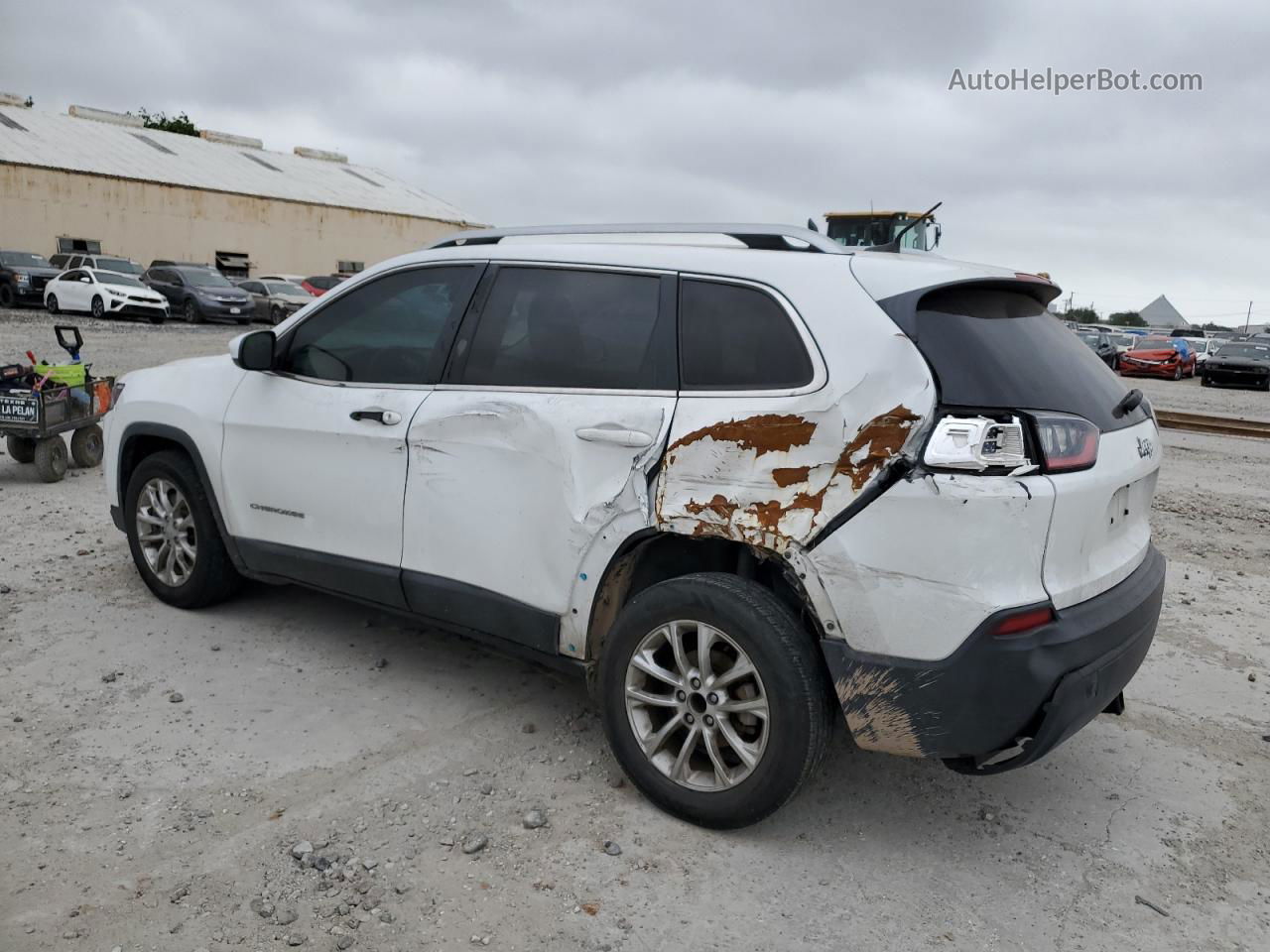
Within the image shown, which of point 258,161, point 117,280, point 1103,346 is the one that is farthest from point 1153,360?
point 258,161

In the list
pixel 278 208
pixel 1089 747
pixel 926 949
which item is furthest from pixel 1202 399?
pixel 278 208

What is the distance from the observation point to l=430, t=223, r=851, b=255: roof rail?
11.1ft

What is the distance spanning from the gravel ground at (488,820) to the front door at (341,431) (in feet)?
1.73

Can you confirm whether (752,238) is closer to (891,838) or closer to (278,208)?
(891,838)

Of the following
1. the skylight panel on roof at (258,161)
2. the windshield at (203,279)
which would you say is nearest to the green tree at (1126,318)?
the skylight panel on roof at (258,161)

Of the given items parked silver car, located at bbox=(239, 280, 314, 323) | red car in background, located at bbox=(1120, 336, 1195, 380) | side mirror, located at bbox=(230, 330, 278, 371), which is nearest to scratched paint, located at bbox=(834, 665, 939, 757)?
side mirror, located at bbox=(230, 330, 278, 371)

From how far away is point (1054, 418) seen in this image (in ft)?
9.56

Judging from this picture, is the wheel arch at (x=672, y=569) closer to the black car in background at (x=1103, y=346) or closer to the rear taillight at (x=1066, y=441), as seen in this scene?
the rear taillight at (x=1066, y=441)

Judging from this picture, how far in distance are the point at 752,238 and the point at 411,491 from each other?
1.56 metres

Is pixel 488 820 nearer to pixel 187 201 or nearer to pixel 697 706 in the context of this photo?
pixel 697 706

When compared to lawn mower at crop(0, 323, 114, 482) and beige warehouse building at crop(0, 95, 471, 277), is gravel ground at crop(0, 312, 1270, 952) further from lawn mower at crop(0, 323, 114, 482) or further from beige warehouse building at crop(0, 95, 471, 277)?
beige warehouse building at crop(0, 95, 471, 277)

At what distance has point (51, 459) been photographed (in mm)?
7891

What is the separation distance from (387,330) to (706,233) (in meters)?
1.41

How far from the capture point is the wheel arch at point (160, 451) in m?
4.71
